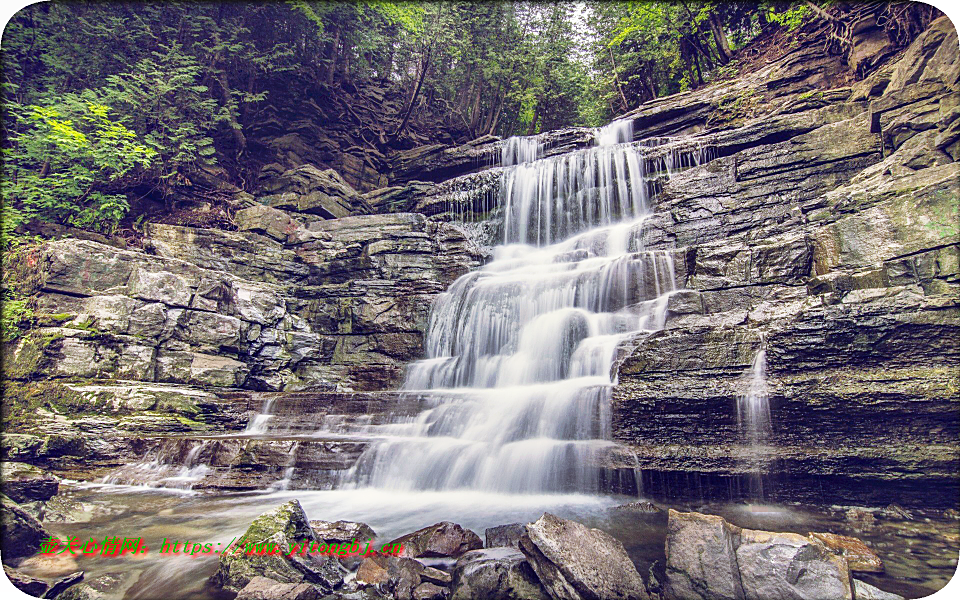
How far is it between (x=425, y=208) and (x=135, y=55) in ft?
29.7

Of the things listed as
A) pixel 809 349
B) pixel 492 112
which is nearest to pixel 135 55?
pixel 492 112

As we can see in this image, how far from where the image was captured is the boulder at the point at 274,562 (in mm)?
2973

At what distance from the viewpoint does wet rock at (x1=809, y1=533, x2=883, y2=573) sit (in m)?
3.03

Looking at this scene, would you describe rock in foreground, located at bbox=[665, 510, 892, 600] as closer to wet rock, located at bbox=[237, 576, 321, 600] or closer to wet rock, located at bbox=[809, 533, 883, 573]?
wet rock, located at bbox=[809, 533, 883, 573]

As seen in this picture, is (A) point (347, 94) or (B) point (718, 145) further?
(A) point (347, 94)

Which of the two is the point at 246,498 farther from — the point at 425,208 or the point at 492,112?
the point at 492,112

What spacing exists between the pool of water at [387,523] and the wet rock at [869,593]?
0.62ft

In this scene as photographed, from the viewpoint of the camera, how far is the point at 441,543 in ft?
11.6

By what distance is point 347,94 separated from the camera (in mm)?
18047

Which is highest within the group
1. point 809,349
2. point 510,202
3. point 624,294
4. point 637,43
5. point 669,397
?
point 637,43

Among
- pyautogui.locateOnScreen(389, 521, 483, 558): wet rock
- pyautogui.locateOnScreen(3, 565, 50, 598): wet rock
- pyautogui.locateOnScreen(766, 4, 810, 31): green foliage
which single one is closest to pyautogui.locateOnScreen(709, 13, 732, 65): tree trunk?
pyautogui.locateOnScreen(766, 4, 810, 31): green foliage

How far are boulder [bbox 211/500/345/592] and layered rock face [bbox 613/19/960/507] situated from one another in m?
3.31

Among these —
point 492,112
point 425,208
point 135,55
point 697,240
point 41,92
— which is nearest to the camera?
point 697,240

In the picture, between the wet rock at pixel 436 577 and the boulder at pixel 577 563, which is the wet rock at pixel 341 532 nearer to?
the wet rock at pixel 436 577
